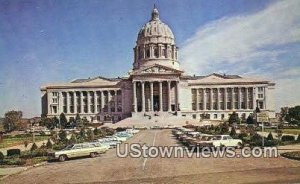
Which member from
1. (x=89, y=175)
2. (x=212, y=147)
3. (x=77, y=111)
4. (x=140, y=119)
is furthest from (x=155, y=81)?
(x=89, y=175)

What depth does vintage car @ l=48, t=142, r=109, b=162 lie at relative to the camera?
83.3 feet

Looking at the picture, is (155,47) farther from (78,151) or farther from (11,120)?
(78,151)

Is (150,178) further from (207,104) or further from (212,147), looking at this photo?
(207,104)

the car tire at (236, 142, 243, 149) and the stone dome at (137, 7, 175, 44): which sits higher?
the stone dome at (137, 7, 175, 44)

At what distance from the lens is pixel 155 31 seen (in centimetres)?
11350

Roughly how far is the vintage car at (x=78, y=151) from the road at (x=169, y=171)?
1877 mm

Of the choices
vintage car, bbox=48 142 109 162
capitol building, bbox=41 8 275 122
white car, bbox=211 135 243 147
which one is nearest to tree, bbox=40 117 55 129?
capitol building, bbox=41 8 275 122

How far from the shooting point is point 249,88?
104 m

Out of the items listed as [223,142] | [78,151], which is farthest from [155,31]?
[78,151]

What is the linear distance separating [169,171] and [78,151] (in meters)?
8.99

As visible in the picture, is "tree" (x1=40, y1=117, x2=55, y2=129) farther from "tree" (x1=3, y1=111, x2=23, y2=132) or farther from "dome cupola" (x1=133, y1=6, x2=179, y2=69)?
"dome cupola" (x1=133, y1=6, x2=179, y2=69)

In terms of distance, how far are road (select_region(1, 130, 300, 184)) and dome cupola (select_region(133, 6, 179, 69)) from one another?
8801 cm

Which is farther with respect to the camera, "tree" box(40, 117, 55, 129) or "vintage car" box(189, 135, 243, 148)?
"tree" box(40, 117, 55, 129)

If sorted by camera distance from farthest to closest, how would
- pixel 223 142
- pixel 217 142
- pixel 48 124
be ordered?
pixel 48 124 → pixel 223 142 → pixel 217 142
